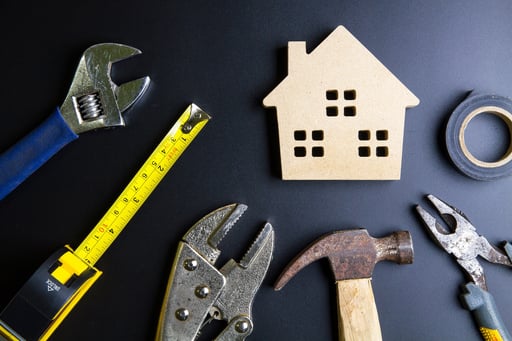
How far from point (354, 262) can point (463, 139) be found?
0.36 m

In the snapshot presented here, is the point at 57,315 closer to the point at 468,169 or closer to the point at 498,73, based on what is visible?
the point at 468,169

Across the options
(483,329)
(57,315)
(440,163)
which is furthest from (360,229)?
(57,315)

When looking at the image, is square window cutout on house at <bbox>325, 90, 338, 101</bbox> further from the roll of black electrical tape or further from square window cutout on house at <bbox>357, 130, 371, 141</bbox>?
the roll of black electrical tape

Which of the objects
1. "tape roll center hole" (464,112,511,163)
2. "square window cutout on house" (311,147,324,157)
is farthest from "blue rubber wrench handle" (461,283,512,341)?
"square window cutout on house" (311,147,324,157)

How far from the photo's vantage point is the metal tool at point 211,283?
3.06 ft

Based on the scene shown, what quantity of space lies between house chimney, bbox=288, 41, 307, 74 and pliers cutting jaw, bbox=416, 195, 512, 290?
0.41m

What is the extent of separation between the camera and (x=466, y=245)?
3.21ft

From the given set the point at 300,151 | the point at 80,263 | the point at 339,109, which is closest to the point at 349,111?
the point at 339,109

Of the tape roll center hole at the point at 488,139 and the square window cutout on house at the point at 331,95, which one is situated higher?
the square window cutout on house at the point at 331,95

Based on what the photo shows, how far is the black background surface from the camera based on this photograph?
992 mm

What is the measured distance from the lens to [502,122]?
1019 millimetres

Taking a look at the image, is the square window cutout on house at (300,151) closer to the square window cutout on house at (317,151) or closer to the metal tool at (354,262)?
the square window cutout on house at (317,151)

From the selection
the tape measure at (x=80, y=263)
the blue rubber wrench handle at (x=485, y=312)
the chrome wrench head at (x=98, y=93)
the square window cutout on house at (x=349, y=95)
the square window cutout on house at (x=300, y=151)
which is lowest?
the blue rubber wrench handle at (x=485, y=312)

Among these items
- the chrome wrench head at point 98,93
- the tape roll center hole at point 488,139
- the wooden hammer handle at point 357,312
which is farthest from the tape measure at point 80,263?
the tape roll center hole at point 488,139
